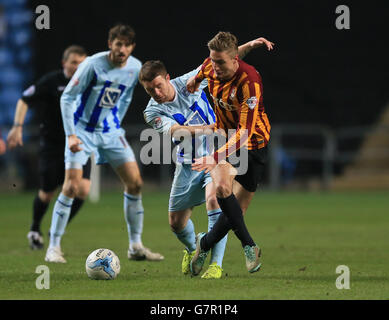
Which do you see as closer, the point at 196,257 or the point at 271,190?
the point at 196,257

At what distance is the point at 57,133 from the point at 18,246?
1.33 m

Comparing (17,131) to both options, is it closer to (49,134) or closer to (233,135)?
(49,134)

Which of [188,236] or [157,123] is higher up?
[157,123]

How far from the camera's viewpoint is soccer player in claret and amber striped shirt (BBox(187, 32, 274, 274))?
5.92m

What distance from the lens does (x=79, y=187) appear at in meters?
8.38

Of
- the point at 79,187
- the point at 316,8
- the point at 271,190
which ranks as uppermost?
the point at 316,8

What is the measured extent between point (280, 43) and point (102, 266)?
1486 centimetres

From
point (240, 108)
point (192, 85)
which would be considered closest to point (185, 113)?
point (192, 85)

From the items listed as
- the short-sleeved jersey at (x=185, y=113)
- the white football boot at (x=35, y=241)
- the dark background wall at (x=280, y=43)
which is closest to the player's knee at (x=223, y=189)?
the short-sleeved jersey at (x=185, y=113)

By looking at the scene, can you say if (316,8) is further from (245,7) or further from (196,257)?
(196,257)

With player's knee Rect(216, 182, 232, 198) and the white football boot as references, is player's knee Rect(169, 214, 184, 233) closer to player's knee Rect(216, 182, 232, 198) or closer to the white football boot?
player's knee Rect(216, 182, 232, 198)

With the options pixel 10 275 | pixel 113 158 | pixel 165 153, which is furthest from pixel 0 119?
pixel 10 275

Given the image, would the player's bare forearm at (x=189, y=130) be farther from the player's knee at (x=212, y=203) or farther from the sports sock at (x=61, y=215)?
the sports sock at (x=61, y=215)

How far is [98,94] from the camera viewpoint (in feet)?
25.4
